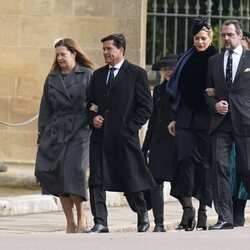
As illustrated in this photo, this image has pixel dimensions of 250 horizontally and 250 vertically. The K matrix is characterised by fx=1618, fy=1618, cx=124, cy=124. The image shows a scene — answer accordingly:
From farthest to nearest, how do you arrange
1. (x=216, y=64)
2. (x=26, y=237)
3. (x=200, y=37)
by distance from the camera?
(x=200, y=37), (x=216, y=64), (x=26, y=237)

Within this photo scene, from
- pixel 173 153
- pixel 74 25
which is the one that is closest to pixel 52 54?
pixel 74 25

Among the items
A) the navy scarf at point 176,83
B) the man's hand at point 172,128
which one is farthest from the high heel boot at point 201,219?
the navy scarf at point 176,83

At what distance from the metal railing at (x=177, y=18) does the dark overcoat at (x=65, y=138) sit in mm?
7783

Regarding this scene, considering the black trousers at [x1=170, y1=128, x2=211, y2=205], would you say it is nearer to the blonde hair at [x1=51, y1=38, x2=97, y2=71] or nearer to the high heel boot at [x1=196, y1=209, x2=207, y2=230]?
the high heel boot at [x1=196, y1=209, x2=207, y2=230]

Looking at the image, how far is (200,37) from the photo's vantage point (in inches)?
553

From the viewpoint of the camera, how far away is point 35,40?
66.3 ft

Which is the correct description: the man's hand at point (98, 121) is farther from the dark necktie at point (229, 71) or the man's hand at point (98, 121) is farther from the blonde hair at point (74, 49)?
the dark necktie at point (229, 71)

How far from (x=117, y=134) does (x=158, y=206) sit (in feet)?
3.55

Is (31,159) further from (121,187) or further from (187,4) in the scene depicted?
(121,187)

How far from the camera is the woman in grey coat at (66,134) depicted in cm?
1351

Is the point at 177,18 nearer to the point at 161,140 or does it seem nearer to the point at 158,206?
the point at 161,140

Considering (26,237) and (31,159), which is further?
(31,159)

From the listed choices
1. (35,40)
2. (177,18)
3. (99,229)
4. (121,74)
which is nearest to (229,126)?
(121,74)

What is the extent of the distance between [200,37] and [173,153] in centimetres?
110
